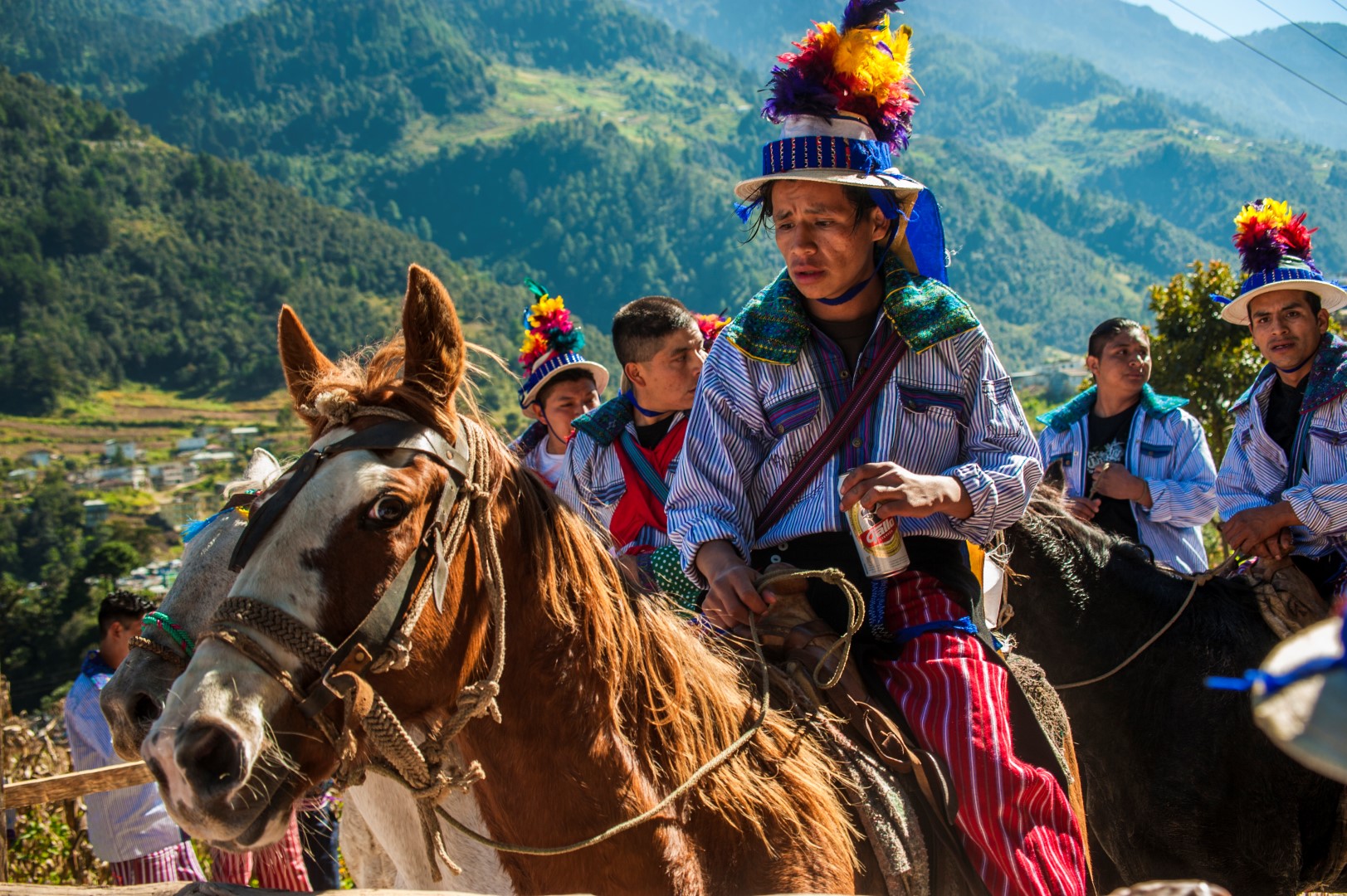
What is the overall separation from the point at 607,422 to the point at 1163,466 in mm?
3595

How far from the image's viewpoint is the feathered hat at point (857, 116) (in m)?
3.17

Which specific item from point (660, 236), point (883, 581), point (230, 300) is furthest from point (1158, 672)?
point (660, 236)

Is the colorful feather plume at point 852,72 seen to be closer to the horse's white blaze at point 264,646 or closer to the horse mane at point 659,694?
the horse mane at point 659,694

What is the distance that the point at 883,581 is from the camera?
3.17m

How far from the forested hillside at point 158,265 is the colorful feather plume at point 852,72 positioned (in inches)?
3754

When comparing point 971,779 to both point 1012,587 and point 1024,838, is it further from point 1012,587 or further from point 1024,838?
point 1012,587

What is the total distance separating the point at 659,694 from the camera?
2.61m

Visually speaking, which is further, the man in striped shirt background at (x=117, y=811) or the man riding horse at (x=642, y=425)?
the man in striped shirt background at (x=117, y=811)

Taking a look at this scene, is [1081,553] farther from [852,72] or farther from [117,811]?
[117,811]

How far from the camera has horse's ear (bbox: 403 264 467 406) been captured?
235 cm

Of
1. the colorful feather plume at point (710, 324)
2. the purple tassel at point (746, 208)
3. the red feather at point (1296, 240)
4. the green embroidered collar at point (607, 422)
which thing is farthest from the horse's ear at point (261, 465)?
the red feather at point (1296, 240)

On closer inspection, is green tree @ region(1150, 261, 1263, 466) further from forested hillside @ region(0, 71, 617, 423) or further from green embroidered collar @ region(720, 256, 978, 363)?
forested hillside @ region(0, 71, 617, 423)

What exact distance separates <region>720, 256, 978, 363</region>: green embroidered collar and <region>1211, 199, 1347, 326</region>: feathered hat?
303 centimetres

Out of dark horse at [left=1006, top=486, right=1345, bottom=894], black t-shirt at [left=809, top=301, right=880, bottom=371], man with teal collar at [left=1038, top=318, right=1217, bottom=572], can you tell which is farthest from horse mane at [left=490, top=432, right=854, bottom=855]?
man with teal collar at [left=1038, top=318, right=1217, bottom=572]
